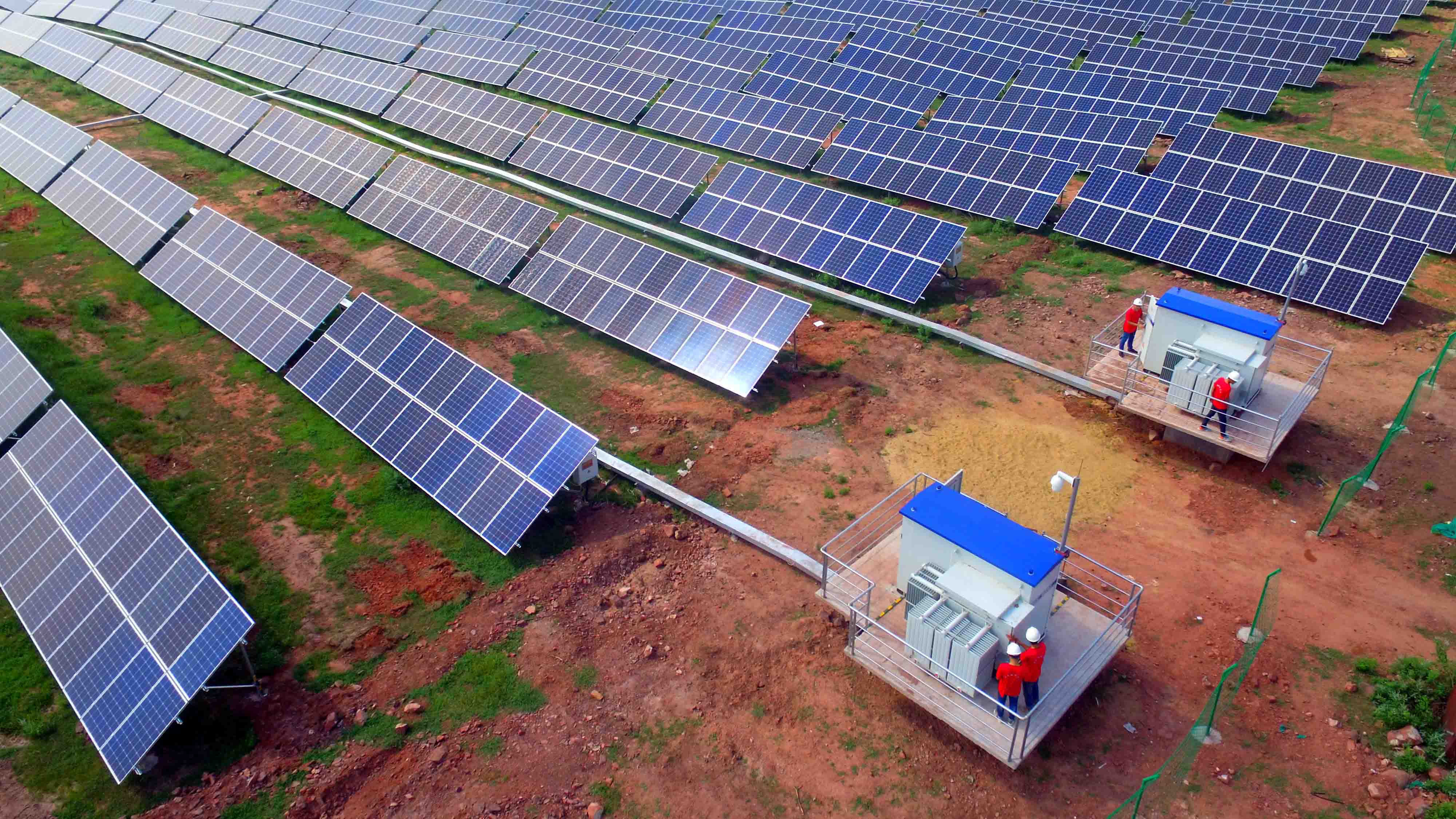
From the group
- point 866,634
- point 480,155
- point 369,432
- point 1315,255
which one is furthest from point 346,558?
point 1315,255

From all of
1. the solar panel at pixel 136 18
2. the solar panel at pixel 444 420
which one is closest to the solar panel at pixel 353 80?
the solar panel at pixel 136 18

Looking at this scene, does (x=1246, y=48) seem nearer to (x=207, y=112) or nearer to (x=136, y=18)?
(x=207, y=112)

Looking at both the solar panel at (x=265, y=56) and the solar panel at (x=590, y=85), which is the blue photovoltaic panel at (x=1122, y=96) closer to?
the solar panel at (x=590, y=85)

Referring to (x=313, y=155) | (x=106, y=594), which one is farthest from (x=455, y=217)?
(x=106, y=594)

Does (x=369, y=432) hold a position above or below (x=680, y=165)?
above

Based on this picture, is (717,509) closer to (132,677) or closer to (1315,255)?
(132,677)

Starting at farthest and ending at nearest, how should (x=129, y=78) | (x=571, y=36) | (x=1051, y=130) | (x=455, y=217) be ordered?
1. (x=571, y=36)
2. (x=129, y=78)
3. (x=1051, y=130)
4. (x=455, y=217)

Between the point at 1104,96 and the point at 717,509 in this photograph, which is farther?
the point at 1104,96
